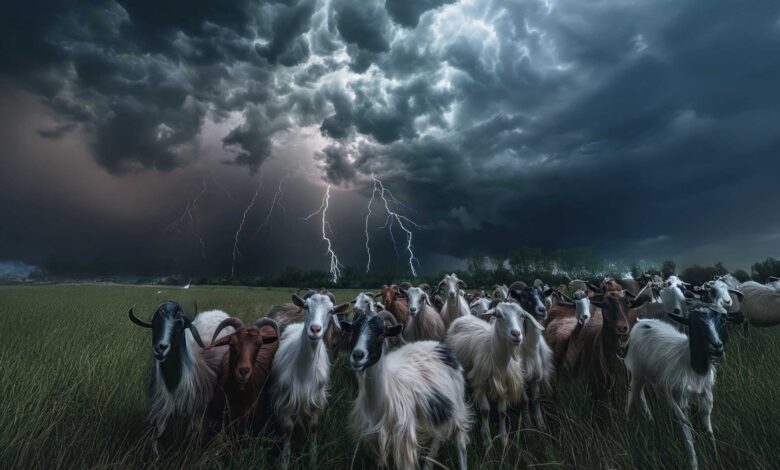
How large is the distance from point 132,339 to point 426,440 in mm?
9141

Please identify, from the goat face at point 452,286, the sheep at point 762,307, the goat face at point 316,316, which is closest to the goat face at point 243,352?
the goat face at point 316,316

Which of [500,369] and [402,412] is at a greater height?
[500,369]

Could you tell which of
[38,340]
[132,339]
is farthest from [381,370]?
[38,340]

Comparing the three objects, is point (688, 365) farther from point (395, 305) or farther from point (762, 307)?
point (762, 307)

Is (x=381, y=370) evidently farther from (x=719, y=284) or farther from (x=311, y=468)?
(x=719, y=284)

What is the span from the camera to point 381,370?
4949 millimetres

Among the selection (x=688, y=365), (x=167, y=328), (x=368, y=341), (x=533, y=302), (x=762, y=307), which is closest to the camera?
(x=368, y=341)

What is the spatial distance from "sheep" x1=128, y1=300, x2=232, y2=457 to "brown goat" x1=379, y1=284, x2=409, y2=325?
7.14m

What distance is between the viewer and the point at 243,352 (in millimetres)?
5238

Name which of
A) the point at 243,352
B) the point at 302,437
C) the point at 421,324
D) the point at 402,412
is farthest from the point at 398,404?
the point at 421,324

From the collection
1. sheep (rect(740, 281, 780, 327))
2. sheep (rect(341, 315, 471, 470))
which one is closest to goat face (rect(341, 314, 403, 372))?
sheep (rect(341, 315, 471, 470))

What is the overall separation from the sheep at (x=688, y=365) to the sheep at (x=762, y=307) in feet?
33.3

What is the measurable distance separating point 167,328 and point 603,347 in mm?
7025

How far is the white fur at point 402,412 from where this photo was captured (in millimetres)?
4855
